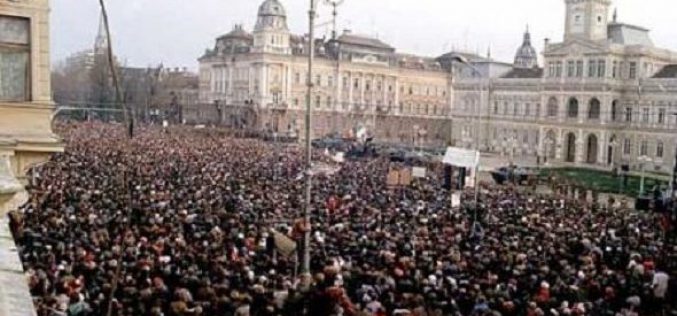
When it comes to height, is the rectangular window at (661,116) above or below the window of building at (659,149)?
above

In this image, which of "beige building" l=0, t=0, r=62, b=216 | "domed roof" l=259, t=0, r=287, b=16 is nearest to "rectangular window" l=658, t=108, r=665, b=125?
"domed roof" l=259, t=0, r=287, b=16

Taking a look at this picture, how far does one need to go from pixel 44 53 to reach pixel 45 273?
140 inches

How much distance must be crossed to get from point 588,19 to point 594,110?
8102mm

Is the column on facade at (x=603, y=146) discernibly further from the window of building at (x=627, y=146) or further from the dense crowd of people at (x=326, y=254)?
the dense crowd of people at (x=326, y=254)

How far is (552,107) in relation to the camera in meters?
75.7

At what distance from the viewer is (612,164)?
69.3 m

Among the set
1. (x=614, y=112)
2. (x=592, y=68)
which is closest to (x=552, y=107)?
(x=592, y=68)

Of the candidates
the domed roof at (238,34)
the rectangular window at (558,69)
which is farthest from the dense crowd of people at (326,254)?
the domed roof at (238,34)

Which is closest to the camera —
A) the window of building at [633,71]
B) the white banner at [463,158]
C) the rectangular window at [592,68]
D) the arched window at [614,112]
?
the white banner at [463,158]

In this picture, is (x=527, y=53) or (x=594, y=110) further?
(x=527, y=53)

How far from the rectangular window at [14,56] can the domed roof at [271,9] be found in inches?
3357

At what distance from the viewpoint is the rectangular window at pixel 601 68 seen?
230 ft

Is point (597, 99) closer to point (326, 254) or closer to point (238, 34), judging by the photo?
point (238, 34)

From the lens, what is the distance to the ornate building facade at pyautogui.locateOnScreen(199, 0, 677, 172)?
69688mm
